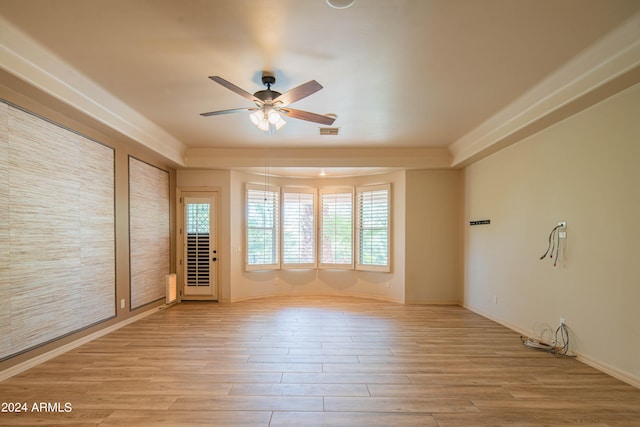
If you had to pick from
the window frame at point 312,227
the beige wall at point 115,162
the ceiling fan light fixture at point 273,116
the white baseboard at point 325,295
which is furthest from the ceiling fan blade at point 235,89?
the white baseboard at point 325,295

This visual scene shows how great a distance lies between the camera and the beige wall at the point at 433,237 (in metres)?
5.91

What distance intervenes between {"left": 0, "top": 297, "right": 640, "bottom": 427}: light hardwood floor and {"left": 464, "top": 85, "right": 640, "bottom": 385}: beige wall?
0.39 meters

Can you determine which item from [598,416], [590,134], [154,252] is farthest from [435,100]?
[154,252]

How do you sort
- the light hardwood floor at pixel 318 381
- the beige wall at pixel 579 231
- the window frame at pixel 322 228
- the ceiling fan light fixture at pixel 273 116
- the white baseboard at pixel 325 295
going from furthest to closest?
1. the window frame at pixel 322 228
2. the white baseboard at pixel 325 295
3. the ceiling fan light fixture at pixel 273 116
4. the beige wall at pixel 579 231
5. the light hardwood floor at pixel 318 381

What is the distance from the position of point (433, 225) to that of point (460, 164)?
4.09 ft

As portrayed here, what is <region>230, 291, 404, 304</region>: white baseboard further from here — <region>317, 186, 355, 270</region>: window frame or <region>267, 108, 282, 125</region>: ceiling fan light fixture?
<region>267, 108, 282, 125</region>: ceiling fan light fixture

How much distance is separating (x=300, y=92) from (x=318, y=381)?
2.60 m

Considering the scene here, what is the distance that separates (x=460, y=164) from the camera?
5.51 meters

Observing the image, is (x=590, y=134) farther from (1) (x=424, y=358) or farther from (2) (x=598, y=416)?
(1) (x=424, y=358)

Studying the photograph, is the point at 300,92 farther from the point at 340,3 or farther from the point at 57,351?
the point at 57,351

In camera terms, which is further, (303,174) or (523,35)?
(303,174)

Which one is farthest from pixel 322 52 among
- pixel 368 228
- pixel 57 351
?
pixel 368 228

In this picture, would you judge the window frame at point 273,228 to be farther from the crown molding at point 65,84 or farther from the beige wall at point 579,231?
the beige wall at point 579,231

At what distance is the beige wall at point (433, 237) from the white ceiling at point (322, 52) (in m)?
1.91
